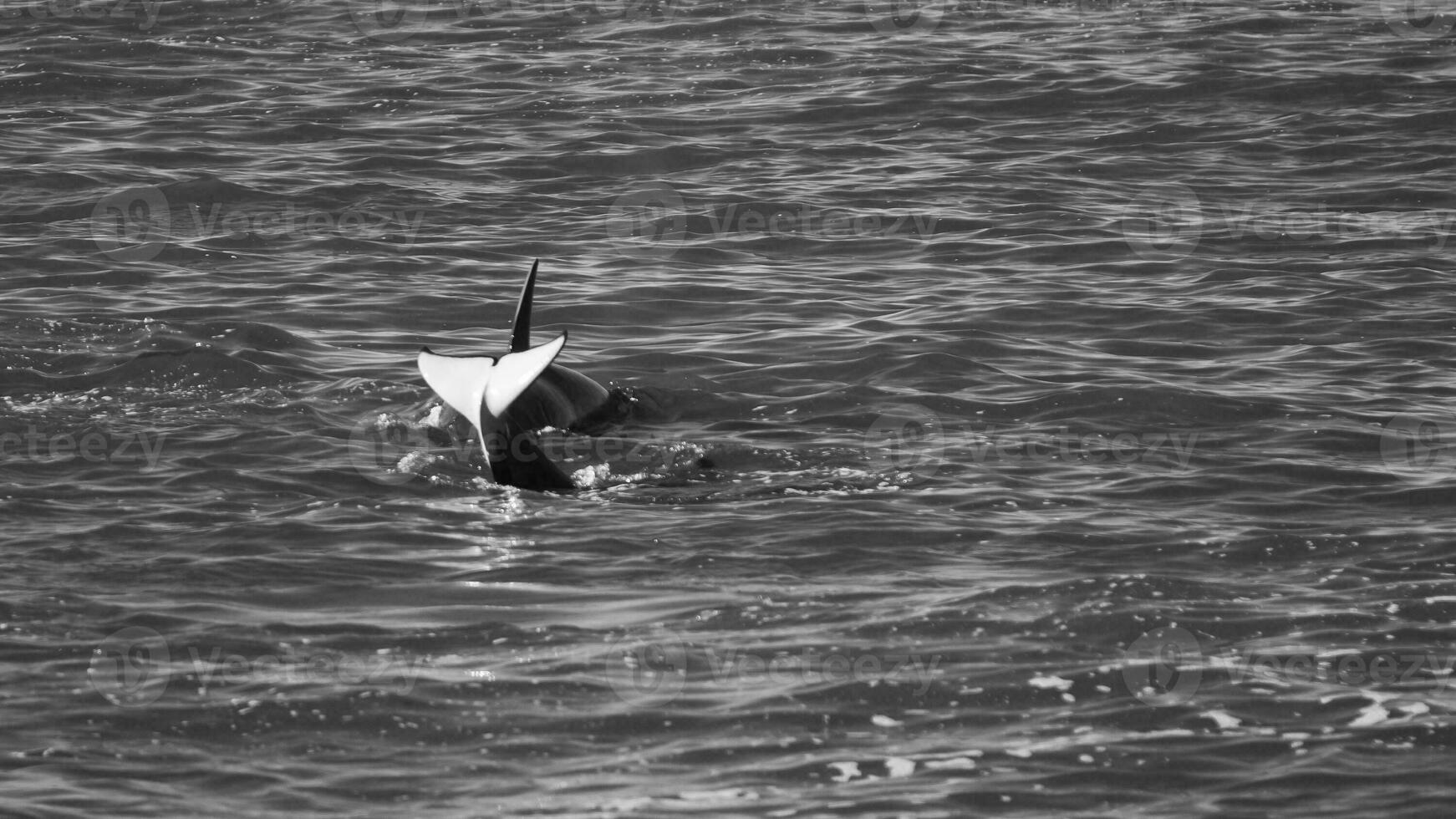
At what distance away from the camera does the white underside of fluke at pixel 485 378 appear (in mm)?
11281

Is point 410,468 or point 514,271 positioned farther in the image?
point 514,271

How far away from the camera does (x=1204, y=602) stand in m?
10.1

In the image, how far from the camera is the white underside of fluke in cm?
1128

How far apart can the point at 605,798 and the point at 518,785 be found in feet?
1.42

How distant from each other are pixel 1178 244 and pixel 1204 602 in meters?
8.93

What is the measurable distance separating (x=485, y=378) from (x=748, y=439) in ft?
7.84

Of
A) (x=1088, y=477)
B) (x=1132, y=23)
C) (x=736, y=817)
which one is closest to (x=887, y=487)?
(x=1088, y=477)

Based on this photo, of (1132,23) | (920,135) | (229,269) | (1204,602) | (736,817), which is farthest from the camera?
(1132,23)

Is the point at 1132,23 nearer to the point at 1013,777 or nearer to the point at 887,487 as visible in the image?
the point at 887,487

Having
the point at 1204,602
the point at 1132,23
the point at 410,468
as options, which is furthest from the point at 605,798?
the point at 1132,23

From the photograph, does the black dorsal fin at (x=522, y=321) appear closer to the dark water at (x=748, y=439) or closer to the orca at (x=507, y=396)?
the orca at (x=507, y=396)

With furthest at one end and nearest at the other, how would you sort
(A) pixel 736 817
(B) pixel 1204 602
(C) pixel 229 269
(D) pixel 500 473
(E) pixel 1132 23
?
(E) pixel 1132 23, (C) pixel 229 269, (D) pixel 500 473, (B) pixel 1204 602, (A) pixel 736 817

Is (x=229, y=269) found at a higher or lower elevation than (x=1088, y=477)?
higher

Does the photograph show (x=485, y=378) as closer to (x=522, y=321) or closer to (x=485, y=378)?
(x=485, y=378)
